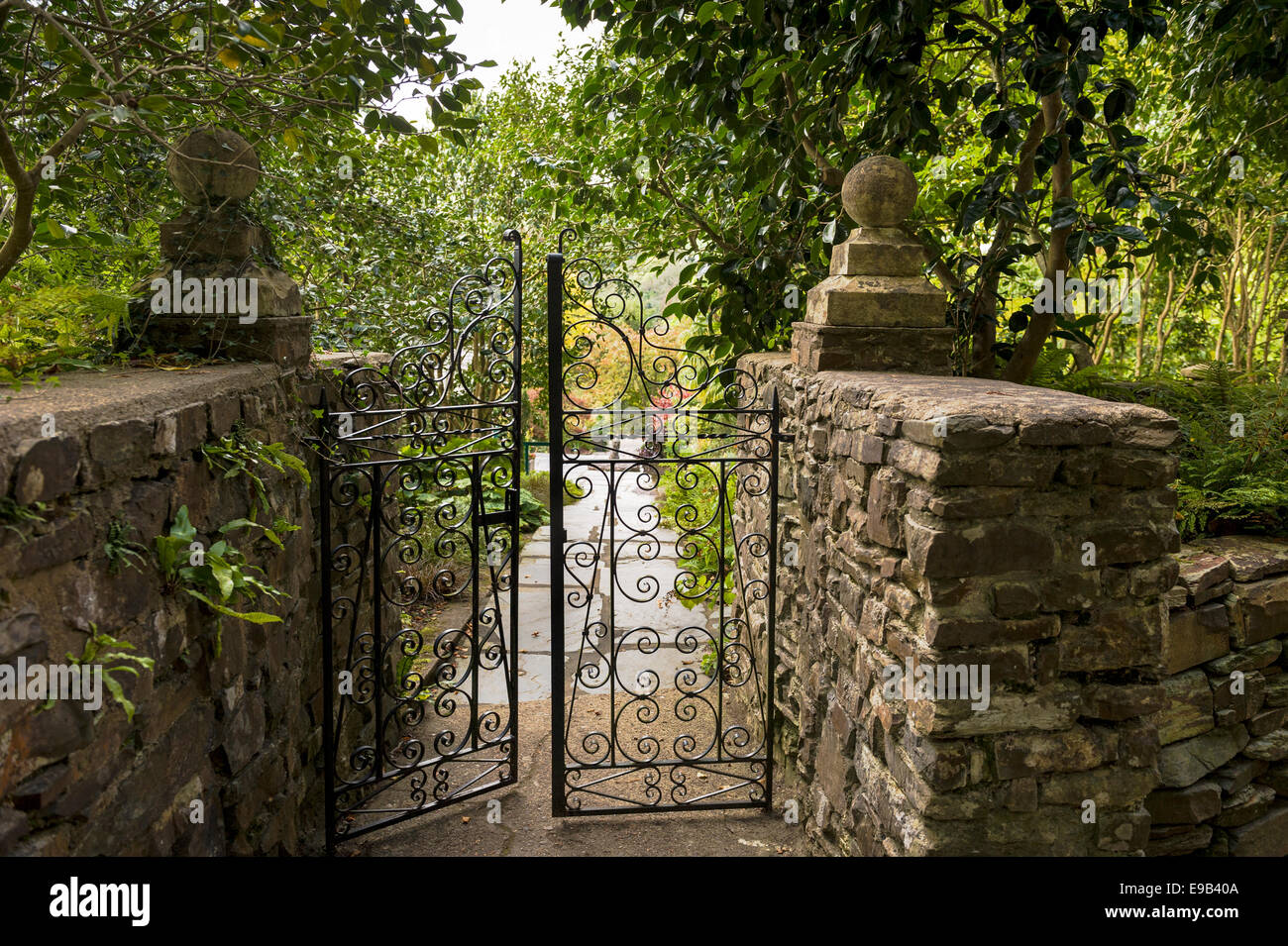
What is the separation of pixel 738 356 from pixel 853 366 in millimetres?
1490

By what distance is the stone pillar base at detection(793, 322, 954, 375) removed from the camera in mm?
3482

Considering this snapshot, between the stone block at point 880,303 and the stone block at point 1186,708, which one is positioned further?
the stone block at point 880,303

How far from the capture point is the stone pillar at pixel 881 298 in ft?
11.4

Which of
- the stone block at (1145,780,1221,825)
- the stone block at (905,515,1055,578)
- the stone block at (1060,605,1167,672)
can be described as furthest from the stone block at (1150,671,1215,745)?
the stone block at (905,515,1055,578)

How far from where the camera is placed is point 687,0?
3859 mm

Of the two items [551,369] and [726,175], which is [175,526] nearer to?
[551,369]

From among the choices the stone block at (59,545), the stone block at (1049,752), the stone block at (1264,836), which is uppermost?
the stone block at (59,545)

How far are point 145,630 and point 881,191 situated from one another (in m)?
2.99

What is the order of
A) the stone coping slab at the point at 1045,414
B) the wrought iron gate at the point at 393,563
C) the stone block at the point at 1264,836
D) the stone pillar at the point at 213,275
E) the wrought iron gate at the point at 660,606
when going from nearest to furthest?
the stone coping slab at the point at 1045,414
the stone pillar at the point at 213,275
the stone block at the point at 1264,836
the wrought iron gate at the point at 393,563
the wrought iron gate at the point at 660,606

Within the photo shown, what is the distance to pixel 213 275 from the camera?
122 inches

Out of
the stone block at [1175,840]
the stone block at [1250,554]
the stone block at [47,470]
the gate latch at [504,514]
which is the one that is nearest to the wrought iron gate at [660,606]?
the gate latch at [504,514]

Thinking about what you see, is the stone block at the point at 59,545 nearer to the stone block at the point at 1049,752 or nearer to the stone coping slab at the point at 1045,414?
the stone coping slab at the point at 1045,414

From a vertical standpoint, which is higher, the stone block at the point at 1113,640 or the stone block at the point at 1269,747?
the stone block at the point at 1113,640
